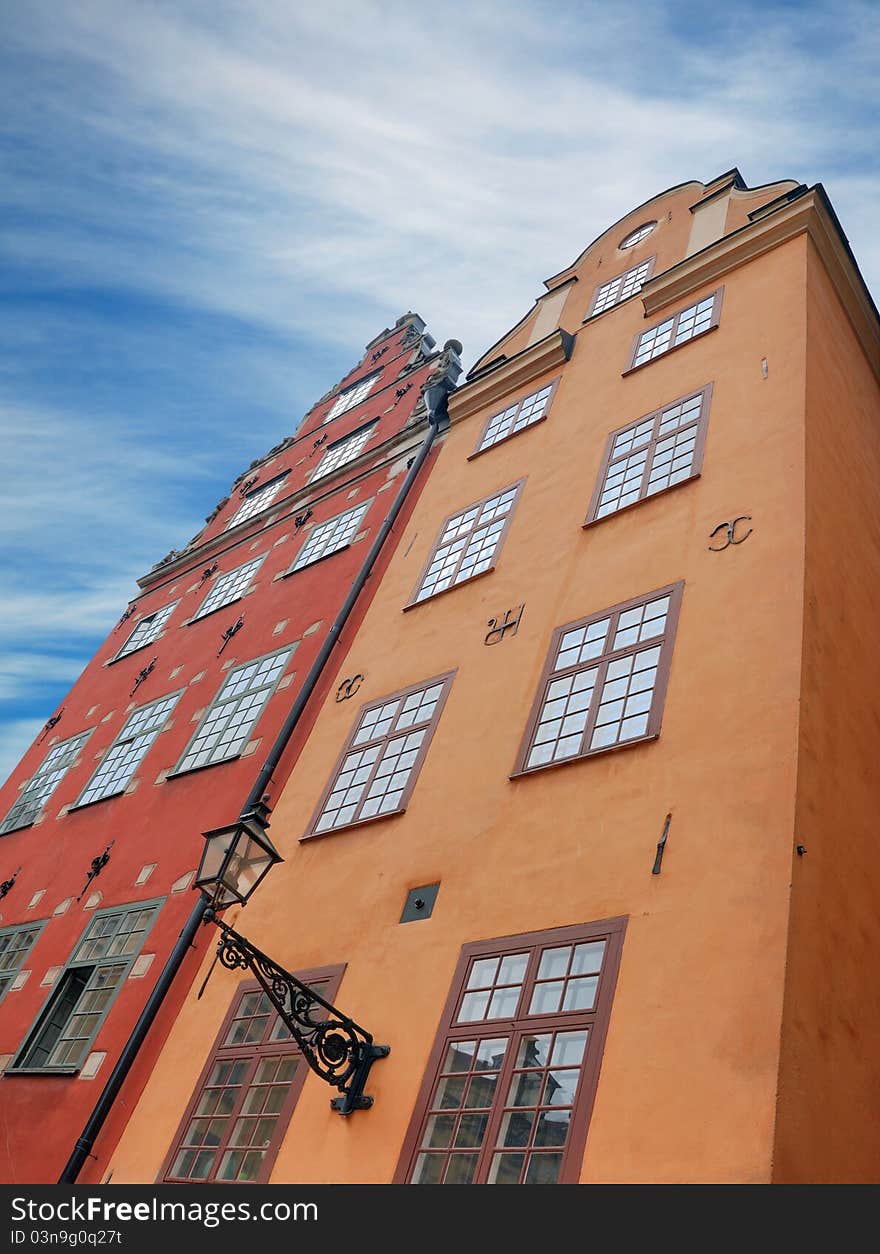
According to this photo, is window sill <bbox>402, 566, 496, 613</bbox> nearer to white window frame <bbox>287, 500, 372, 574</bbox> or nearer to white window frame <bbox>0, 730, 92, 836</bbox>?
white window frame <bbox>287, 500, 372, 574</bbox>

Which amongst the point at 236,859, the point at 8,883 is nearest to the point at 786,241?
the point at 236,859

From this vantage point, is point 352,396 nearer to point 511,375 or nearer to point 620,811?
point 511,375

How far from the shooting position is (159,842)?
1157 cm

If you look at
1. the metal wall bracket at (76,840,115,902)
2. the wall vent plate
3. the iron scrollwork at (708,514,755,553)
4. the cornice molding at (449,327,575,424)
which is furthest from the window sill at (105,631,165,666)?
the iron scrollwork at (708,514,755,553)

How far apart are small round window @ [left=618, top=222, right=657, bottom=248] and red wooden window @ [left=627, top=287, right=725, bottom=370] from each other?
3215 mm

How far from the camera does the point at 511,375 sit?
539 inches

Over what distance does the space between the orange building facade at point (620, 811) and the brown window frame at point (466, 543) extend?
5cm

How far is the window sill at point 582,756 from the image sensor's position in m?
7.05

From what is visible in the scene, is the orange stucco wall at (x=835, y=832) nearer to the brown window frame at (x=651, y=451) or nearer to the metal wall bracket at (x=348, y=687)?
the brown window frame at (x=651, y=451)

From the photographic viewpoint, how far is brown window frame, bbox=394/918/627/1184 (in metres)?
5.46

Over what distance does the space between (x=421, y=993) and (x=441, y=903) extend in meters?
0.69

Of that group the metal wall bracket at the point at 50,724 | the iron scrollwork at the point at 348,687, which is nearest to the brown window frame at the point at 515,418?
the iron scrollwork at the point at 348,687
